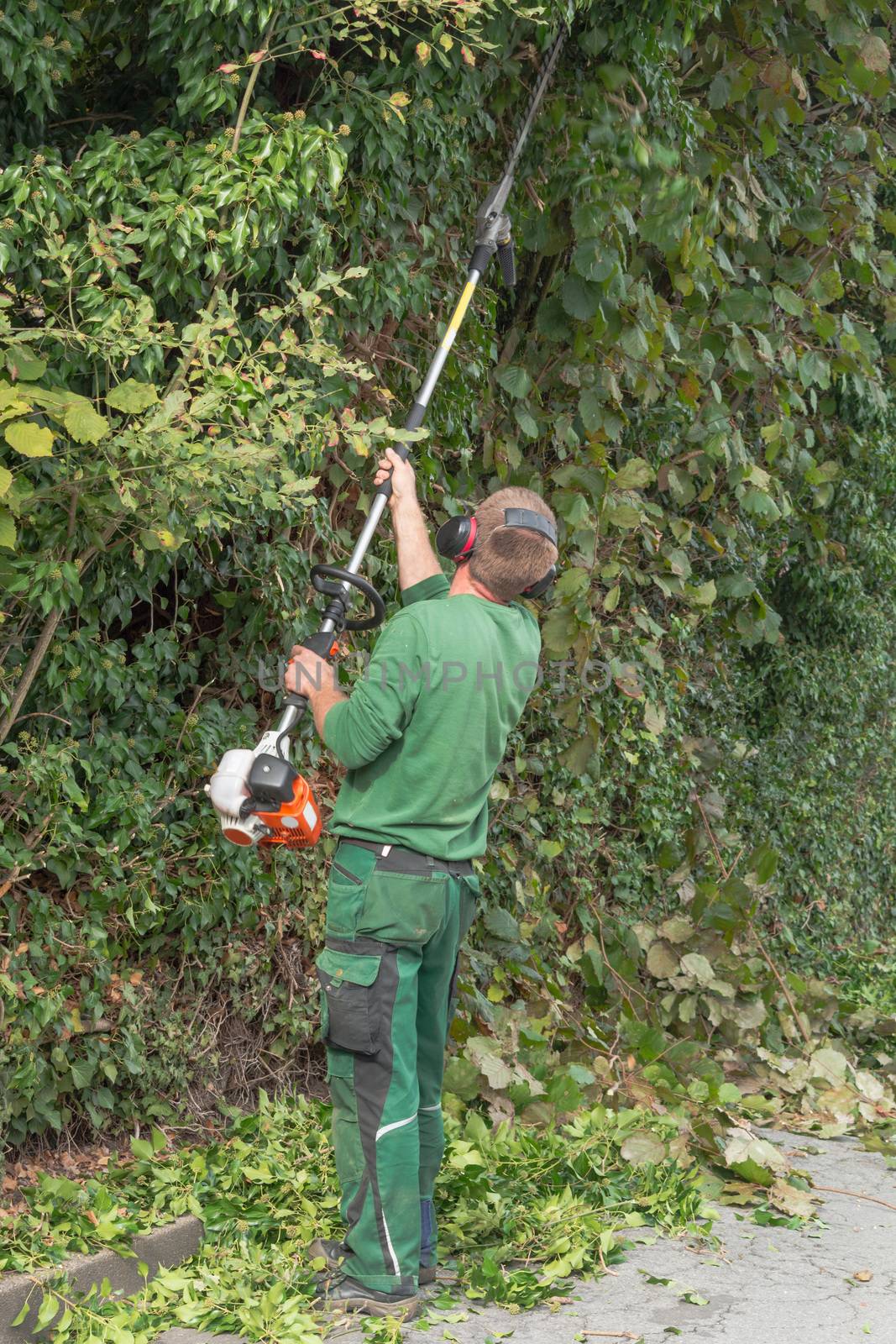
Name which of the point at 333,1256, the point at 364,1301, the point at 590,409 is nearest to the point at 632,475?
the point at 590,409

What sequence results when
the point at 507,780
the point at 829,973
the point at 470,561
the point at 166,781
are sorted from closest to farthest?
the point at 470,561 → the point at 166,781 → the point at 507,780 → the point at 829,973

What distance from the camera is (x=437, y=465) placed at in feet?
18.1

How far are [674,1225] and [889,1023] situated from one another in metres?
3.49

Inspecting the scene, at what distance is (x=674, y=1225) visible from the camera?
4.60 metres

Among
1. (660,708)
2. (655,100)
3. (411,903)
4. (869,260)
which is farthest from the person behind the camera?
(869,260)

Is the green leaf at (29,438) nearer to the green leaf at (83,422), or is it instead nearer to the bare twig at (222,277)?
the green leaf at (83,422)

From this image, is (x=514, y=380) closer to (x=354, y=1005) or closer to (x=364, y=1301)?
(x=354, y=1005)

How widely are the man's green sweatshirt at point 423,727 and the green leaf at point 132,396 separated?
2.82 feet

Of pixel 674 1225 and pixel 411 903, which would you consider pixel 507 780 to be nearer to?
pixel 674 1225

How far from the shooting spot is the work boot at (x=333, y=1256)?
3924 millimetres

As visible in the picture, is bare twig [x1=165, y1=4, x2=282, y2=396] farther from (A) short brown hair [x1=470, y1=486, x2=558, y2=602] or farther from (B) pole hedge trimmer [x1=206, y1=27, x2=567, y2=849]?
(A) short brown hair [x1=470, y1=486, x2=558, y2=602]

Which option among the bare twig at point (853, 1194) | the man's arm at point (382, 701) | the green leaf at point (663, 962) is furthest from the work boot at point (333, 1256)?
the green leaf at point (663, 962)

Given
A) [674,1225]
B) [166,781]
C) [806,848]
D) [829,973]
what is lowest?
[829,973]

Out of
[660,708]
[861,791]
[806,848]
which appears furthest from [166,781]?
[861,791]
